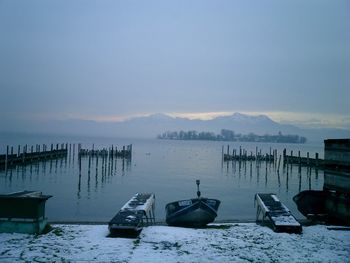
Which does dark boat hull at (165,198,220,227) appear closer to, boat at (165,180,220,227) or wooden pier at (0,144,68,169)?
boat at (165,180,220,227)

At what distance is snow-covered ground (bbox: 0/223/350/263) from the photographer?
9380 millimetres

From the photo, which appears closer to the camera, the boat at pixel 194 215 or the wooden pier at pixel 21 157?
the boat at pixel 194 215

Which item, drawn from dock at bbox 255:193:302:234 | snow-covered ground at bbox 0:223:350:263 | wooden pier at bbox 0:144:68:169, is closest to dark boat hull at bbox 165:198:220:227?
dock at bbox 255:193:302:234

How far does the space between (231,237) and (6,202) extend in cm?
738

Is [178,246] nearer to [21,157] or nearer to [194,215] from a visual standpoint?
[194,215]

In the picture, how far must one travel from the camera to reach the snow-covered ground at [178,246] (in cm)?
938

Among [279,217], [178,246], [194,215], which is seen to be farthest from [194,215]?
[178,246]

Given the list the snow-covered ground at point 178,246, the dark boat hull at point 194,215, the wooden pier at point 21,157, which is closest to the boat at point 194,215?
the dark boat hull at point 194,215

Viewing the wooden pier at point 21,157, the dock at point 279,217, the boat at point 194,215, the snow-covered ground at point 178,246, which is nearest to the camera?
the snow-covered ground at point 178,246

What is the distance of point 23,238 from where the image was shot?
10.8 metres

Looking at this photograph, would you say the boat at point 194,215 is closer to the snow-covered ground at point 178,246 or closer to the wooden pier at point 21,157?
the snow-covered ground at point 178,246

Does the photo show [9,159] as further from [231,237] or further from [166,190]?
[231,237]

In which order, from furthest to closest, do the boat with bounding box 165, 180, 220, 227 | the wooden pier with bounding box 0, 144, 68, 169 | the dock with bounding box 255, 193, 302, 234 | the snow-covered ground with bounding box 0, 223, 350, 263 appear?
the wooden pier with bounding box 0, 144, 68, 169, the boat with bounding box 165, 180, 220, 227, the dock with bounding box 255, 193, 302, 234, the snow-covered ground with bounding box 0, 223, 350, 263

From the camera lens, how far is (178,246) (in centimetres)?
1058
